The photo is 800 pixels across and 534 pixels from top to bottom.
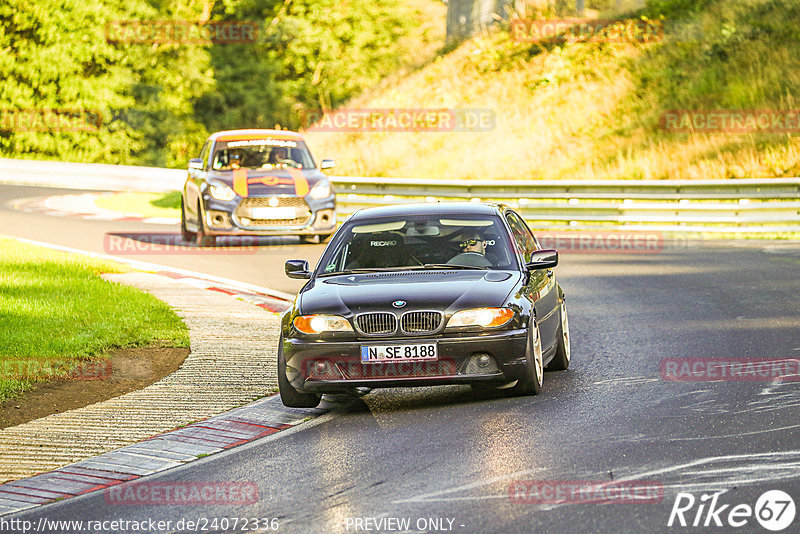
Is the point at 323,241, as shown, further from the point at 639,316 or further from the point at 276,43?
the point at 276,43

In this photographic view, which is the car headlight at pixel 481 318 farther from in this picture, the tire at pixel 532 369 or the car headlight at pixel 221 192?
the car headlight at pixel 221 192

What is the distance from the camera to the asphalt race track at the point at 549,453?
21.5 ft

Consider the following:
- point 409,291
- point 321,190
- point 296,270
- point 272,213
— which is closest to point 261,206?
point 272,213

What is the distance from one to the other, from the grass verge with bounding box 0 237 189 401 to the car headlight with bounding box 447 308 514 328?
3.41 m

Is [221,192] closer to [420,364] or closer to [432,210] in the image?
[432,210]

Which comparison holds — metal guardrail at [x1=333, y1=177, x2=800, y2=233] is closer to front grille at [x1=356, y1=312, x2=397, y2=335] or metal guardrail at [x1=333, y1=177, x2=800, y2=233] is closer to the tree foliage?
front grille at [x1=356, y1=312, x2=397, y2=335]

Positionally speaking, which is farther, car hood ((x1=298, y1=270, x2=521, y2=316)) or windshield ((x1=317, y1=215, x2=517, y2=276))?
windshield ((x1=317, y1=215, x2=517, y2=276))

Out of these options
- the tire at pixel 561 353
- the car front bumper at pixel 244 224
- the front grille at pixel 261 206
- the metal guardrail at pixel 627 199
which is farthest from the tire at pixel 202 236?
the tire at pixel 561 353

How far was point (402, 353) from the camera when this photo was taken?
9289mm

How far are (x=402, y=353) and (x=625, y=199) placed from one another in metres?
17.3

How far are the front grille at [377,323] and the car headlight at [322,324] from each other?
9 centimetres

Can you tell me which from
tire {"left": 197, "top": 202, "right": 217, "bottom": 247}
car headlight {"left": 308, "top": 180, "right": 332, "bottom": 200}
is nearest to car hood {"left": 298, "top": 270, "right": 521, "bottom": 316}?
car headlight {"left": 308, "top": 180, "right": 332, "bottom": 200}

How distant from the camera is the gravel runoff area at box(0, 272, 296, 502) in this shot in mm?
8453

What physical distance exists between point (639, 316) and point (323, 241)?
395 inches
